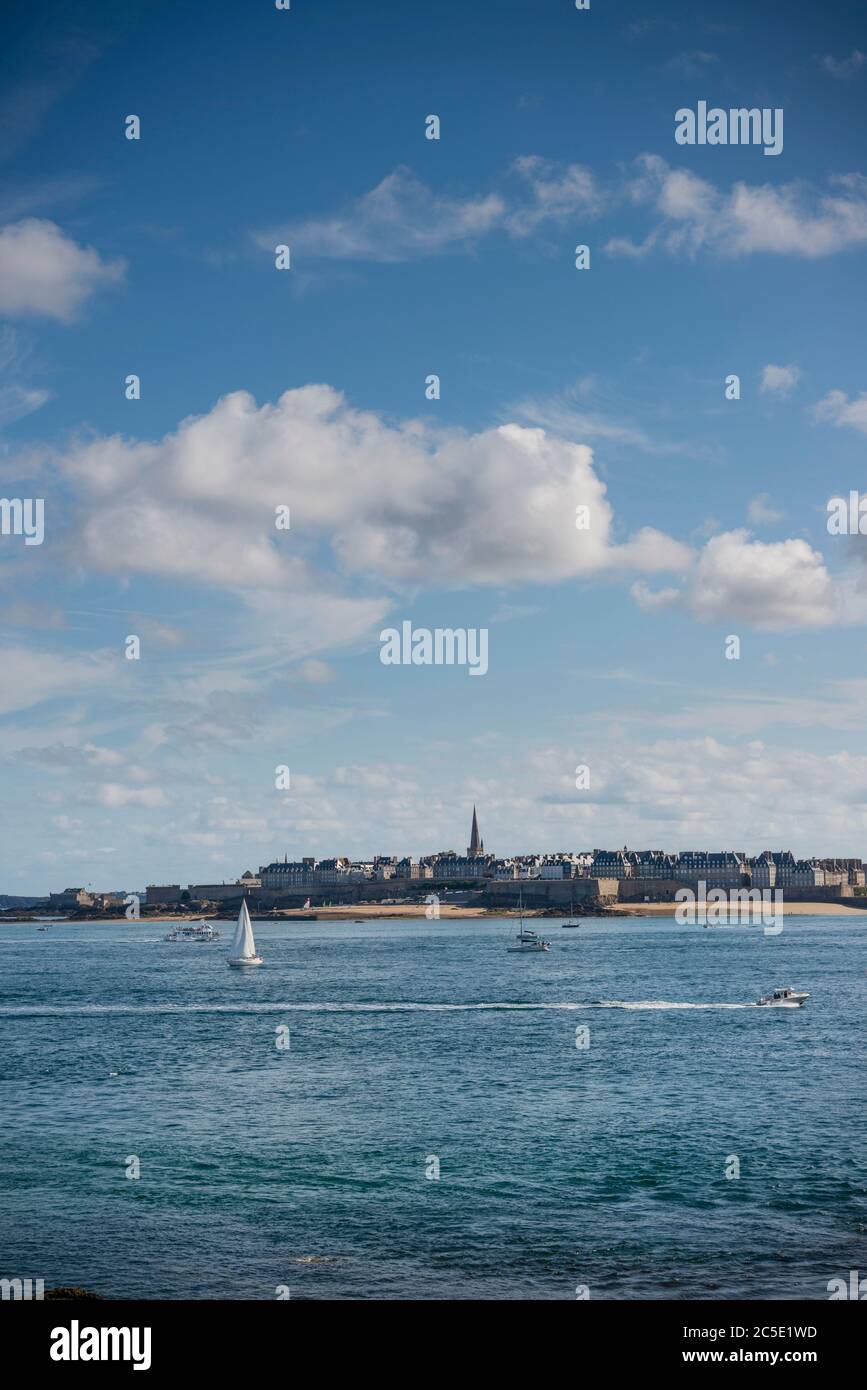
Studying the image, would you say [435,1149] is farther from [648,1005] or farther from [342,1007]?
[648,1005]

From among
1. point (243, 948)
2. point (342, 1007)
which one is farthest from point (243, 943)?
point (342, 1007)

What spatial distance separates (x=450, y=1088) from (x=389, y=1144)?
11909 mm

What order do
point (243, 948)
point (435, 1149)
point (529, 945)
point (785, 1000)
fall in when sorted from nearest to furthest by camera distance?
point (435, 1149)
point (785, 1000)
point (243, 948)
point (529, 945)

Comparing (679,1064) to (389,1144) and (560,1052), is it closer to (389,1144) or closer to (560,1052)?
(560,1052)

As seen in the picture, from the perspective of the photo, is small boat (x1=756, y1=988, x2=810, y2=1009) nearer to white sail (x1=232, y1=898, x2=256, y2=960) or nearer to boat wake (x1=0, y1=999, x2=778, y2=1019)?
boat wake (x1=0, y1=999, x2=778, y2=1019)

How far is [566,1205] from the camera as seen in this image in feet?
115

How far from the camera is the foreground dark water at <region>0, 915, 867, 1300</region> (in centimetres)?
2931

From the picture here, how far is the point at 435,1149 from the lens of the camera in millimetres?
42906

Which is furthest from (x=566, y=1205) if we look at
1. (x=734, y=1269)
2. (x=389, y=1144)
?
(x=389, y=1144)

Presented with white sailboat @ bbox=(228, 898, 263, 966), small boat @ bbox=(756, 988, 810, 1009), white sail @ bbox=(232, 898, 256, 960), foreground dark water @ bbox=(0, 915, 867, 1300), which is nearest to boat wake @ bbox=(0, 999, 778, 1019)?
foreground dark water @ bbox=(0, 915, 867, 1300)

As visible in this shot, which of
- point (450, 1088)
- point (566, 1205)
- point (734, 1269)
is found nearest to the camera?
point (734, 1269)

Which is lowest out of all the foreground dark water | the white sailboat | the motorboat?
the motorboat

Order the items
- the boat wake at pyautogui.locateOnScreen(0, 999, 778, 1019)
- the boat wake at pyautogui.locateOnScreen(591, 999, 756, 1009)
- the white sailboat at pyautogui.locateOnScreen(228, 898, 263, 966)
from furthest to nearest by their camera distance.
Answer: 1. the white sailboat at pyautogui.locateOnScreen(228, 898, 263, 966)
2. the boat wake at pyautogui.locateOnScreen(591, 999, 756, 1009)
3. the boat wake at pyautogui.locateOnScreen(0, 999, 778, 1019)
